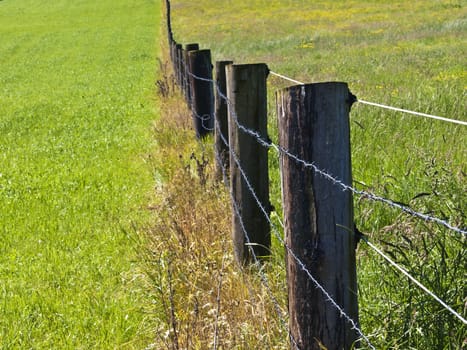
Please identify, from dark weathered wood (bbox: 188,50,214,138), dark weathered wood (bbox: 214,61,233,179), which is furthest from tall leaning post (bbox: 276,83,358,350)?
dark weathered wood (bbox: 188,50,214,138)

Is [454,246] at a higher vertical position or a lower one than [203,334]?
higher

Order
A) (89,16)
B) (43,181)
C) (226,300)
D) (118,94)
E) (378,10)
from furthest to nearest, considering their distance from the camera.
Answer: (89,16), (378,10), (118,94), (43,181), (226,300)

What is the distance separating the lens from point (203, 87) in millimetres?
6547

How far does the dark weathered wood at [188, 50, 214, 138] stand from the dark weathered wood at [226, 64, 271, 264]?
8.86ft

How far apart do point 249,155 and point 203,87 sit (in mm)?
2966

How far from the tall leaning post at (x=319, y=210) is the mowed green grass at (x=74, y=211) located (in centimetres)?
160

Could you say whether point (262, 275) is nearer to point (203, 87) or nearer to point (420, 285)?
point (420, 285)

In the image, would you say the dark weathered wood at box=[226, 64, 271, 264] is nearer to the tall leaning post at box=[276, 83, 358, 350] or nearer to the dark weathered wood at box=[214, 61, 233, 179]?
the dark weathered wood at box=[214, 61, 233, 179]

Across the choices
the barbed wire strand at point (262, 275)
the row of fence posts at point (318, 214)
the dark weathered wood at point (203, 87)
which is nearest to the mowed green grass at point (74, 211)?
the barbed wire strand at point (262, 275)

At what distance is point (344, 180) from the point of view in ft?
6.81

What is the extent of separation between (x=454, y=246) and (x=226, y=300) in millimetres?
1126

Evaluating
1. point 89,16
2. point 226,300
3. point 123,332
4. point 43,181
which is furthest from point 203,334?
point 89,16

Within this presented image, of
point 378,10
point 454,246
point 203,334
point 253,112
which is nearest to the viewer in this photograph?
point 454,246

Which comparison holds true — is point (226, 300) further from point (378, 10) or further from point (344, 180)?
point (378, 10)
